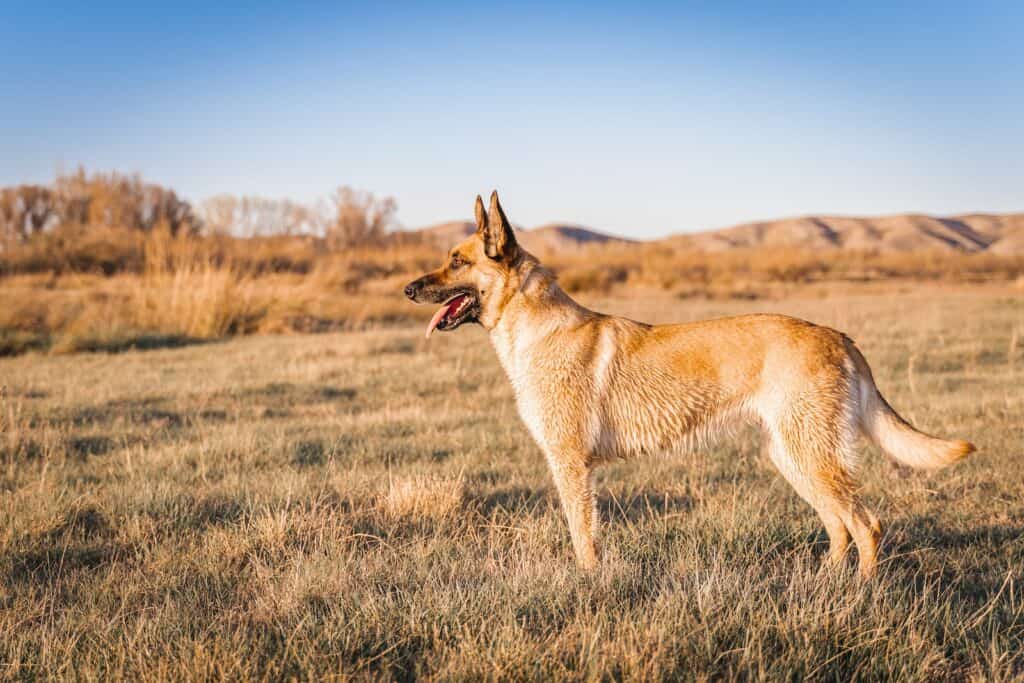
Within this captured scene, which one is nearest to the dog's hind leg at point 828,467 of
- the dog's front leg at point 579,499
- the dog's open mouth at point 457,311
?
the dog's front leg at point 579,499

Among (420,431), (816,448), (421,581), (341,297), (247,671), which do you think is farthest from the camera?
(341,297)

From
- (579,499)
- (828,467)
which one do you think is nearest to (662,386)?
(579,499)

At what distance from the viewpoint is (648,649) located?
9.14ft

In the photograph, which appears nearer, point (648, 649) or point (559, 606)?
point (648, 649)

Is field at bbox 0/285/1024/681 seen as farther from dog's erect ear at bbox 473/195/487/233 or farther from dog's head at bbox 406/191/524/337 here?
dog's erect ear at bbox 473/195/487/233

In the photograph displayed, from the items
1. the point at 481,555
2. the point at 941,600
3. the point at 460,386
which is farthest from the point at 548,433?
the point at 460,386

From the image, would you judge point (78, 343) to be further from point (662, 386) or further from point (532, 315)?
point (662, 386)

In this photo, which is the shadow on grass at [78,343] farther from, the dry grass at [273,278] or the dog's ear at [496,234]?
the dog's ear at [496,234]

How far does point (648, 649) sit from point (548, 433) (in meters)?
1.68

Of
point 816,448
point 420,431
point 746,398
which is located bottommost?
point 420,431

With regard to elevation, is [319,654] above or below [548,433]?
below

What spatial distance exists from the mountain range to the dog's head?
112 ft

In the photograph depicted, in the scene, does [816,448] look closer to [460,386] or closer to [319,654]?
[319,654]

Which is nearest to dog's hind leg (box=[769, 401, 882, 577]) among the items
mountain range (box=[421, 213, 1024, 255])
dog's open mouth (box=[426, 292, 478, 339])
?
dog's open mouth (box=[426, 292, 478, 339])
